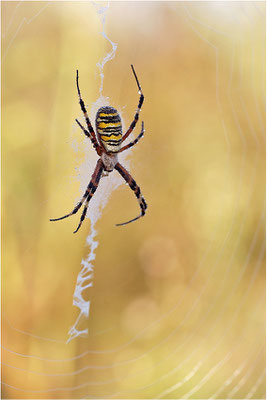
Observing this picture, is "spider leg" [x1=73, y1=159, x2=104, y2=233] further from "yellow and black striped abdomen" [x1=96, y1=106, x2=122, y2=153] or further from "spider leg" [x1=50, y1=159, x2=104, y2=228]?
"yellow and black striped abdomen" [x1=96, y1=106, x2=122, y2=153]

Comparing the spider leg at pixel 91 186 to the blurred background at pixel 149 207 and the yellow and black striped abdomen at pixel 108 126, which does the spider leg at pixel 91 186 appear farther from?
the yellow and black striped abdomen at pixel 108 126

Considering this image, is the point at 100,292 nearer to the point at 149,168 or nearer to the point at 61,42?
the point at 149,168

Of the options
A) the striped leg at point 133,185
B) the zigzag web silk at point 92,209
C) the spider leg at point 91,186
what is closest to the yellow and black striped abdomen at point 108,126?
the zigzag web silk at point 92,209

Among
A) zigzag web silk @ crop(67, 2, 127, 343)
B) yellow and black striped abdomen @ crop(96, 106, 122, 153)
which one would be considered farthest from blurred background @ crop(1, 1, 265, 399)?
yellow and black striped abdomen @ crop(96, 106, 122, 153)

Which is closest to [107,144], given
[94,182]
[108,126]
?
[108,126]

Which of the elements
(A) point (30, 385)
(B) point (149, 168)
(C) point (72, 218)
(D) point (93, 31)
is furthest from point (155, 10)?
(A) point (30, 385)

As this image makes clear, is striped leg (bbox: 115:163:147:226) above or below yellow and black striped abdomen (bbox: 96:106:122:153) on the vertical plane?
below
